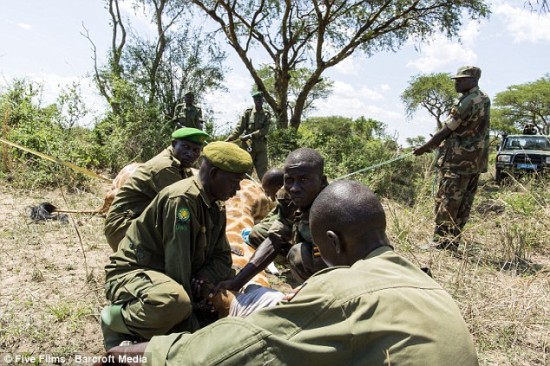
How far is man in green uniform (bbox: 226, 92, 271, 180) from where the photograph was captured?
8.27 meters

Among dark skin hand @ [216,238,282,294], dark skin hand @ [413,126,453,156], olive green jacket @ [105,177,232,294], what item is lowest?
dark skin hand @ [216,238,282,294]

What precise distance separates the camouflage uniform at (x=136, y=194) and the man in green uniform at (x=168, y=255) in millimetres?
780

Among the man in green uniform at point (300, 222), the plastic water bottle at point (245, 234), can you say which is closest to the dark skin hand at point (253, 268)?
the man in green uniform at point (300, 222)

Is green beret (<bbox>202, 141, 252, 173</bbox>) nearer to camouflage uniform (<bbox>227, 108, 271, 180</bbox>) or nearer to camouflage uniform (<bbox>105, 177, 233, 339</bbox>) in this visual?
camouflage uniform (<bbox>105, 177, 233, 339</bbox>)

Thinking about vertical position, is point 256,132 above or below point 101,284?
above

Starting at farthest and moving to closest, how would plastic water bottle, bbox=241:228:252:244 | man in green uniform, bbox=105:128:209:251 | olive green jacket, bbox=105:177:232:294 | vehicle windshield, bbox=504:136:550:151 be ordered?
vehicle windshield, bbox=504:136:550:151 → plastic water bottle, bbox=241:228:252:244 → man in green uniform, bbox=105:128:209:251 → olive green jacket, bbox=105:177:232:294

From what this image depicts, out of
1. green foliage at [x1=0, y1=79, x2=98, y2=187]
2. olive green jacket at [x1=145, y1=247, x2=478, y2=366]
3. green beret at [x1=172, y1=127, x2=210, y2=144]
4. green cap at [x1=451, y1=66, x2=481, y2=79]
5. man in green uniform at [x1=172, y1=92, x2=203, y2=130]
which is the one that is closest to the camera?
olive green jacket at [x1=145, y1=247, x2=478, y2=366]

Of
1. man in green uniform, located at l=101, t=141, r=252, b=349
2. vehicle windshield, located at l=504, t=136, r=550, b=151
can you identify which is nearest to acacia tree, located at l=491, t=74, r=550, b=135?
vehicle windshield, located at l=504, t=136, r=550, b=151

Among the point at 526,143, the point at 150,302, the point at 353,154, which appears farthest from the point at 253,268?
the point at 526,143

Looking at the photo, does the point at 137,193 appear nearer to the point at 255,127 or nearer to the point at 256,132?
the point at 256,132

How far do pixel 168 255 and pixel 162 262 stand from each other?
0.14m

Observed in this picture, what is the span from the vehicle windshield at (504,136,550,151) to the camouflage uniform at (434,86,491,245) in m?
8.05

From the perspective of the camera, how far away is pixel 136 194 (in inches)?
134

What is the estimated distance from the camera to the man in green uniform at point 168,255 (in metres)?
2.34
